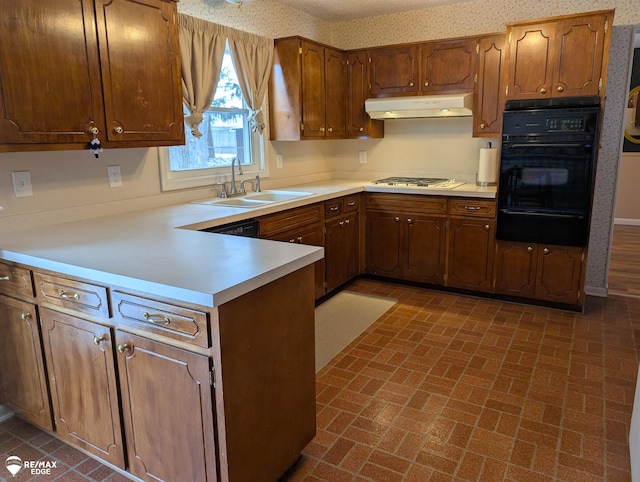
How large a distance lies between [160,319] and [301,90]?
282 centimetres

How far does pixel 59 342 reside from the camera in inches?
74.9

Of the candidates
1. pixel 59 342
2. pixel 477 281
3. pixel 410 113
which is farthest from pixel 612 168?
pixel 59 342

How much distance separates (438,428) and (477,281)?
76.9 inches

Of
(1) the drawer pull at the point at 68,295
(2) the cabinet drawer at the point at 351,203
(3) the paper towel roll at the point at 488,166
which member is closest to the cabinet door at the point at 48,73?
(1) the drawer pull at the point at 68,295

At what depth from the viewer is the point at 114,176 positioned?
2828mm

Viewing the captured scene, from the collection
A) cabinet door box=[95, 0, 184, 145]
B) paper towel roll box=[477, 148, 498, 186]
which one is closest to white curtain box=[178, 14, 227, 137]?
cabinet door box=[95, 0, 184, 145]

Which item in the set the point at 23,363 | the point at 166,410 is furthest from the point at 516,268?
the point at 23,363

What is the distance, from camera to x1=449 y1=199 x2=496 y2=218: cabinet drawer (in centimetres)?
379

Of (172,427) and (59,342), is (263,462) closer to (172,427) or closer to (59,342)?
(172,427)

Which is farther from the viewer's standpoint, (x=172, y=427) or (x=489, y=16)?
(x=489, y=16)

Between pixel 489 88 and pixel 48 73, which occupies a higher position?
pixel 489 88

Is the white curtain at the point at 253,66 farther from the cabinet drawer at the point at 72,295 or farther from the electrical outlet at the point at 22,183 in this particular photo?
the cabinet drawer at the point at 72,295

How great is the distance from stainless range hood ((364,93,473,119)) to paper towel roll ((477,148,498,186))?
372 millimetres

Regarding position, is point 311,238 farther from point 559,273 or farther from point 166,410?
point 166,410
